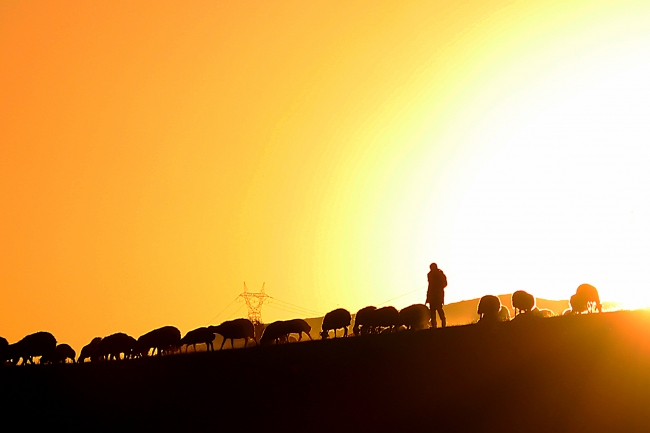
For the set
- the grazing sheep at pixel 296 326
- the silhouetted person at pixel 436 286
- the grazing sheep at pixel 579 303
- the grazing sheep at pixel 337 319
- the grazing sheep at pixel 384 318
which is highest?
the grazing sheep at pixel 579 303

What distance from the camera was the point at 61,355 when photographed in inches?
1954

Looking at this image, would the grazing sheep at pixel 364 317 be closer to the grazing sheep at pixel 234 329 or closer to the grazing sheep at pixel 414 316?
the grazing sheep at pixel 414 316

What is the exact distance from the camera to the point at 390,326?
41.4 meters

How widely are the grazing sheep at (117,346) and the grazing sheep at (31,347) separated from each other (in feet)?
10.9

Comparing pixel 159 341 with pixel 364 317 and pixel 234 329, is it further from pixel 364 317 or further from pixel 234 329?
pixel 364 317

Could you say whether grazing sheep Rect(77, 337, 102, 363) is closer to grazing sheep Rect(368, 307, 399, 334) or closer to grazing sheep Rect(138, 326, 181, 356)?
grazing sheep Rect(138, 326, 181, 356)

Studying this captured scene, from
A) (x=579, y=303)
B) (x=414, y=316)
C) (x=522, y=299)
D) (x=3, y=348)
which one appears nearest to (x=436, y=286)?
(x=414, y=316)

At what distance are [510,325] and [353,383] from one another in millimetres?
7167

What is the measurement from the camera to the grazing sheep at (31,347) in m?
44.1

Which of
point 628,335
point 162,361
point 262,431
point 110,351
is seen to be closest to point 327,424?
point 262,431

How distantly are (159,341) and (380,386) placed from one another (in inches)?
679

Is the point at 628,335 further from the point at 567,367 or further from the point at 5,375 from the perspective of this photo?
the point at 5,375

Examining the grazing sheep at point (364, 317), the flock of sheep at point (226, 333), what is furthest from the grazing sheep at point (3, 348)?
the grazing sheep at point (364, 317)

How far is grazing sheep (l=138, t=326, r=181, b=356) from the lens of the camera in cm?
4325
